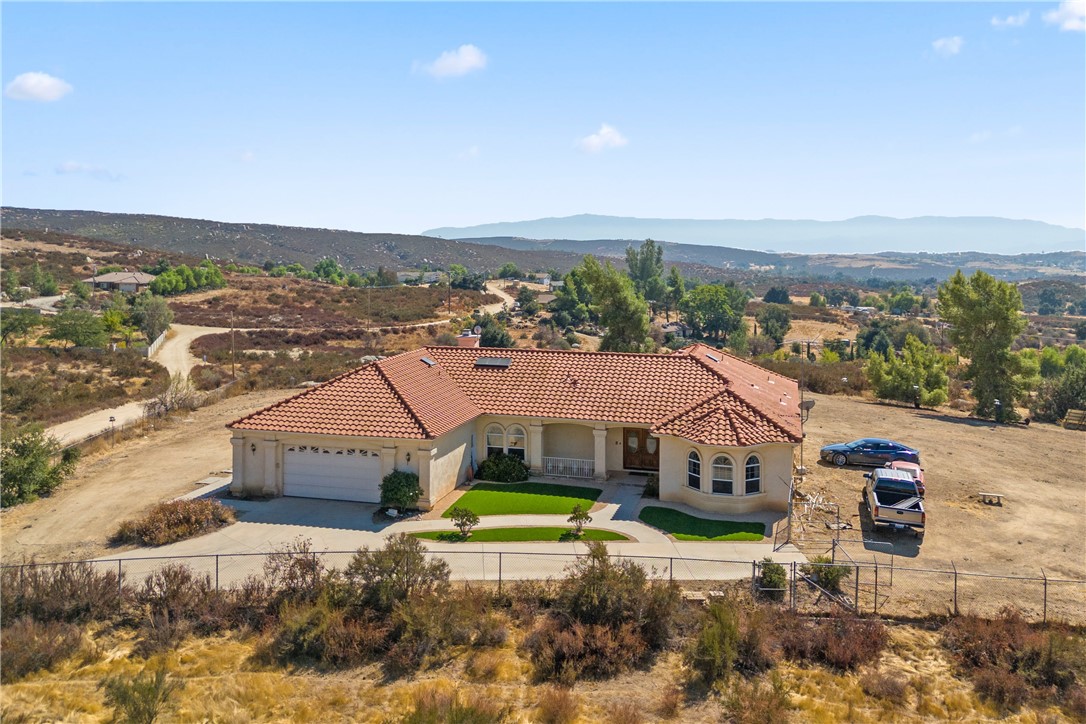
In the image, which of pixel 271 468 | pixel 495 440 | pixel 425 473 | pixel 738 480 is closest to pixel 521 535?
pixel 425 473

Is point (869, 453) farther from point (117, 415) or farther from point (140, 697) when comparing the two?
point (117, 415)

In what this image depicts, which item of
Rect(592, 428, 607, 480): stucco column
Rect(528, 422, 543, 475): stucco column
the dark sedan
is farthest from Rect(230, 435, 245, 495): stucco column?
the dark sedan

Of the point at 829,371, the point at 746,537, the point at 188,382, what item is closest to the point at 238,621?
the point at 746,537

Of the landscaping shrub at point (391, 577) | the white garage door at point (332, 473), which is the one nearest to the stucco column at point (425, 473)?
the white garage door at point (332, 473)

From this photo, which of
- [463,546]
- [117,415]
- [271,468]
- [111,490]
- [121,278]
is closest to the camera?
[463,546]

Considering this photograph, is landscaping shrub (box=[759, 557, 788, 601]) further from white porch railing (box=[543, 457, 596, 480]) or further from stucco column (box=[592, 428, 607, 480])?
white porch railing (box=[543, 457, 596, 480])

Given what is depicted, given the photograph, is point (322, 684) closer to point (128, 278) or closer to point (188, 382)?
point (188, 382)

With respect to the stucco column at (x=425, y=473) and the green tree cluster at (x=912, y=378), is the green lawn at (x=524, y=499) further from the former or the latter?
the green tree cluster at (x=912, y=378)
